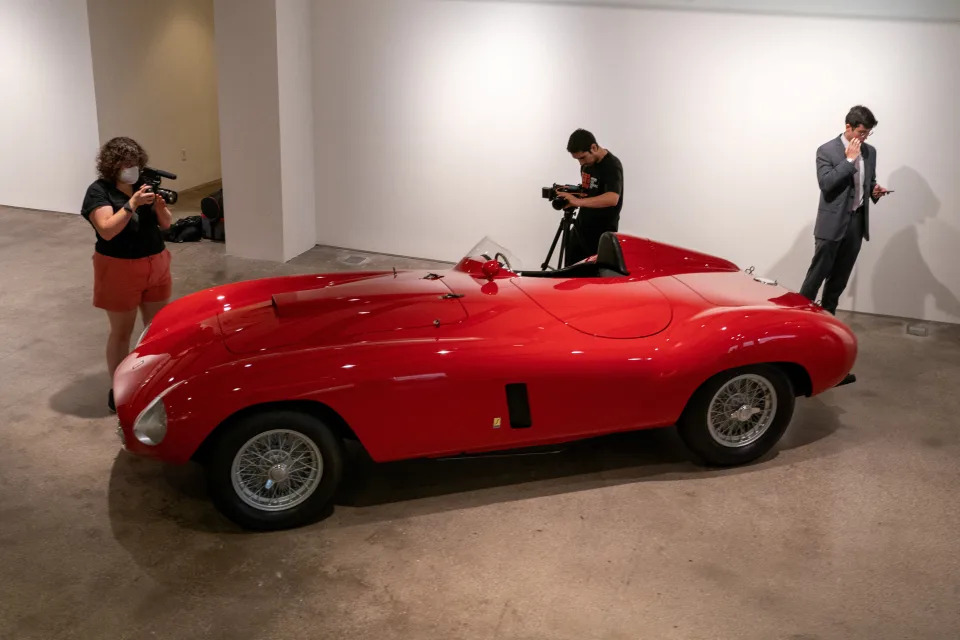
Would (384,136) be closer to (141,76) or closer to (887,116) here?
(141,76)

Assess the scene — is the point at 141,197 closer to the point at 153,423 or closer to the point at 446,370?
the point at 153,423

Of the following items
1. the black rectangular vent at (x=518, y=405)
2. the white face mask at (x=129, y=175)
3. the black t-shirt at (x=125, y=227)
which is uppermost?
the white face mask at (x=129, y=175)

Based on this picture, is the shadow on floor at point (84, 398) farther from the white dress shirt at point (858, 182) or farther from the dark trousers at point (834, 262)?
the white dress shirt at point (858, 182)

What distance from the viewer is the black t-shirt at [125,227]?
456 cm

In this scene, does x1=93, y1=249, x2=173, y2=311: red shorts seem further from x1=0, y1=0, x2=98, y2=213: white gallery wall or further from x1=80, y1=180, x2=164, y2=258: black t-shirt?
x1=0, y1=0, x2=98, y2=213: white gallery wall

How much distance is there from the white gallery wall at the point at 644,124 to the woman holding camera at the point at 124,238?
3227 mm

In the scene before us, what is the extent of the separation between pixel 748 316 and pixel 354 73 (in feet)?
14.7

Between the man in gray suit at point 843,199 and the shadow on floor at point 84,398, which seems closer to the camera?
the shadow on floor at point 84,398

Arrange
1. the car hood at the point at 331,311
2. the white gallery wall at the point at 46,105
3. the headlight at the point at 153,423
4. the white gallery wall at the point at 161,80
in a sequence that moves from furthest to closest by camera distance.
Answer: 1. the white gallery wall at the point at 161,80
2. the white gallery wall at the point at 46,105
3. the car hood at the point at 331,311
4. the headlight at the point at 153,423

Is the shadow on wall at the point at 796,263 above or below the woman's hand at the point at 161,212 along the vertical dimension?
below

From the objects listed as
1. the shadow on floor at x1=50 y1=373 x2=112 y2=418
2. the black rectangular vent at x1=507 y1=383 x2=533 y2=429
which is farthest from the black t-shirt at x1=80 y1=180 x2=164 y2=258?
the black rectangular vent at x1=507 y1=383 x2=533 y2=429

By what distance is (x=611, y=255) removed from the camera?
4801mm

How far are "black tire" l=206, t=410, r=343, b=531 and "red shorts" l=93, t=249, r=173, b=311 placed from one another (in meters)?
1.39

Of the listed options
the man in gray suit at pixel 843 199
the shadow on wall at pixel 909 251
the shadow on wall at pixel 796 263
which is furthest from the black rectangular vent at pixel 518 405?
the shadow on wall at pixel 909 251
